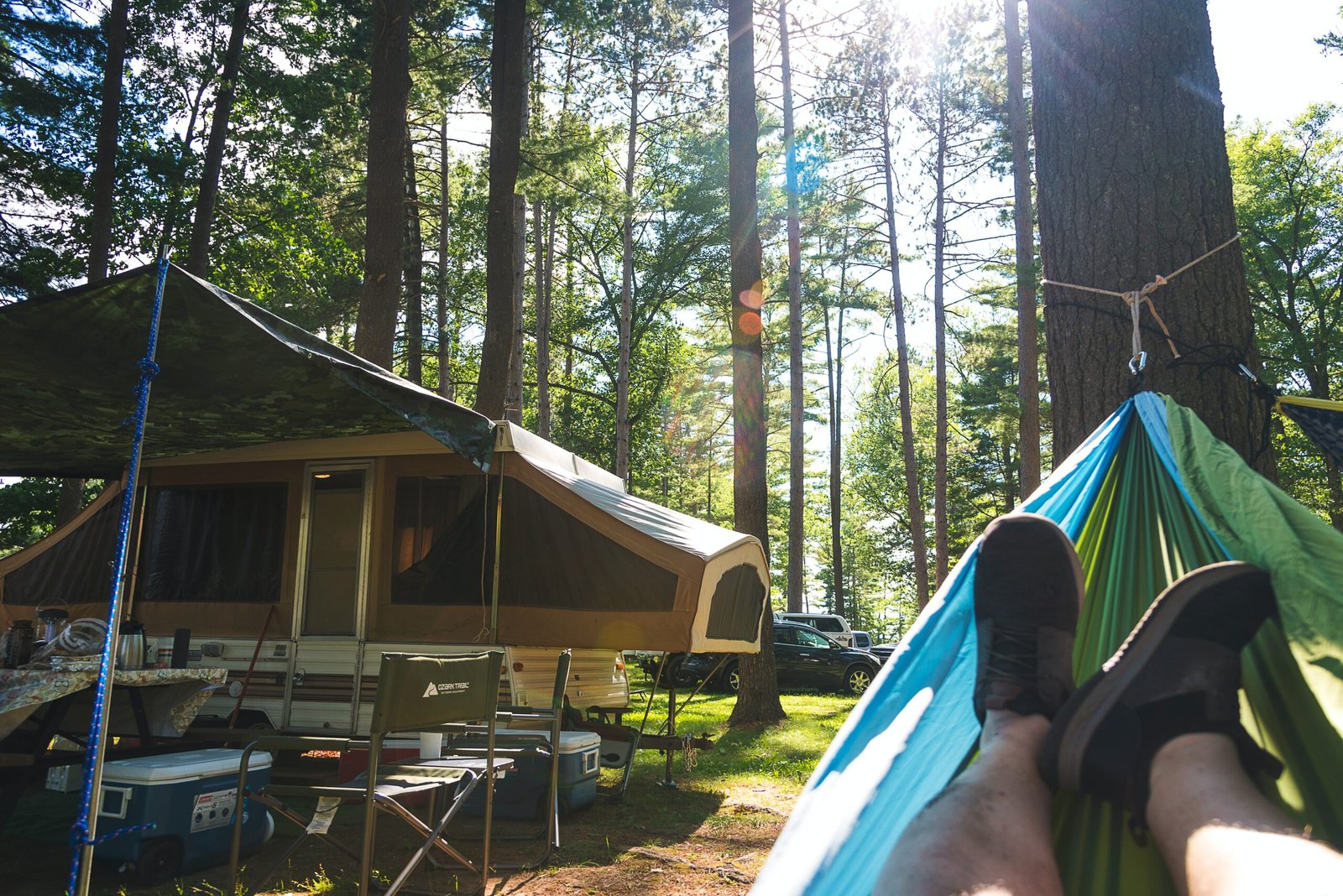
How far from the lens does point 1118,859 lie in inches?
54.5

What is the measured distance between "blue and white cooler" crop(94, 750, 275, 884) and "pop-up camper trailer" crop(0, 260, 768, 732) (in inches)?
66.0

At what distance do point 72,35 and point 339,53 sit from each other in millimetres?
3384

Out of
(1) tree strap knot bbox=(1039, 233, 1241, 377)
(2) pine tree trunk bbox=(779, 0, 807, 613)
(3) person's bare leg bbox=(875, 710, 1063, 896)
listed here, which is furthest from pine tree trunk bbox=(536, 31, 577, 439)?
(3) person's bare leg bbox=(875, 710, 1063, 896)

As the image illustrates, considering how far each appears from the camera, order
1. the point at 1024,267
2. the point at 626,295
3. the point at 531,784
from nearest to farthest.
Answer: the point at 531,784, the point at 1024,267, the point at 626,295

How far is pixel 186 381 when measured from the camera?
4328 mm

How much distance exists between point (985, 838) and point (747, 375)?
7.61 metres

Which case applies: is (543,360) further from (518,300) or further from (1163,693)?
(1163,693)

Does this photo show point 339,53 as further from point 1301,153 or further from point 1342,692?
point 1301,153

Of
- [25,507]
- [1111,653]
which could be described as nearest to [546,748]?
[1111,653]

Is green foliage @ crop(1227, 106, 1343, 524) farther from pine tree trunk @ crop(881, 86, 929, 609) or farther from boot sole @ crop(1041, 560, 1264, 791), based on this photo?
boot sole @ crop(1041, 560, 1264, 791)

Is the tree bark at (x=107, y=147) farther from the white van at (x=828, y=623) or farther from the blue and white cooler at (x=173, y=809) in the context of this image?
the white van at (x=828, y=623)

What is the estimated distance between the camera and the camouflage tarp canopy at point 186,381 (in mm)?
3578

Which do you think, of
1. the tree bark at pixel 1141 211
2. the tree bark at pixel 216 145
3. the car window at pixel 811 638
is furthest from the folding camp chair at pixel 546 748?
the car window at pixel 811 638

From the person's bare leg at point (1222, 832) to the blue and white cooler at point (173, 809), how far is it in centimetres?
324
